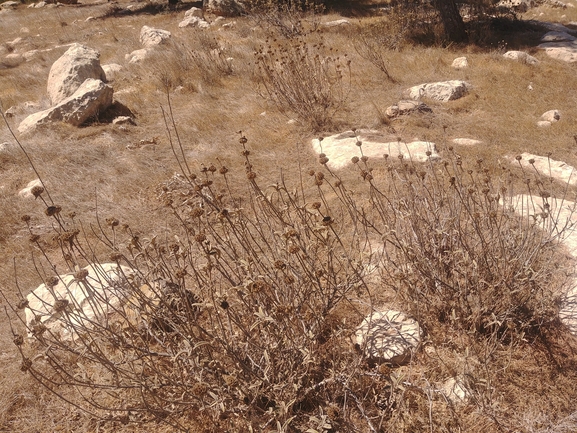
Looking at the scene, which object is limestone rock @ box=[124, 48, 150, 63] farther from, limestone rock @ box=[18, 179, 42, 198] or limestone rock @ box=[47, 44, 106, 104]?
limestone rock @ box=[18, 179, 42, 198]

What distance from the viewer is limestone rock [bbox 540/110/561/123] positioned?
5.23 meters

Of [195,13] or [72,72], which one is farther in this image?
[195,13]

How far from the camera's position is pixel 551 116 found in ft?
17.2

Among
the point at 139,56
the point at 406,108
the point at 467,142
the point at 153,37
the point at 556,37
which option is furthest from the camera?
the point at 153,37

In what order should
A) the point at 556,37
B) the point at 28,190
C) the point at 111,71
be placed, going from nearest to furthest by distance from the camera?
1. the point at 28,190
2. the point at 556,37
3. the point at 111,71

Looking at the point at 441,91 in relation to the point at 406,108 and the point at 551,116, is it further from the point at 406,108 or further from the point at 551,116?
the point at 551,116

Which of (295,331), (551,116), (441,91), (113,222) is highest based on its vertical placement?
(113,222)

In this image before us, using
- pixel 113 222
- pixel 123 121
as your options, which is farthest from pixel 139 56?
pixel 113 222

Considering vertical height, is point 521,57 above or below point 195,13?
below

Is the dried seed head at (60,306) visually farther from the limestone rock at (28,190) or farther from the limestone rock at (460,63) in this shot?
the limestone rock at (460,63)

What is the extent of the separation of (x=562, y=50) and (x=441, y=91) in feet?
10.9

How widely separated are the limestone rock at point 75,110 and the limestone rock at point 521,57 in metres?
6.58

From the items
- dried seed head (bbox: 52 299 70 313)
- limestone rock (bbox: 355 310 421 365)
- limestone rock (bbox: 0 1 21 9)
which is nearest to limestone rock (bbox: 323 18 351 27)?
limestone rock (bbox: 355 310 421 365)

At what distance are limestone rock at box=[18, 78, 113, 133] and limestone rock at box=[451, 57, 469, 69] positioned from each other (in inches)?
221
